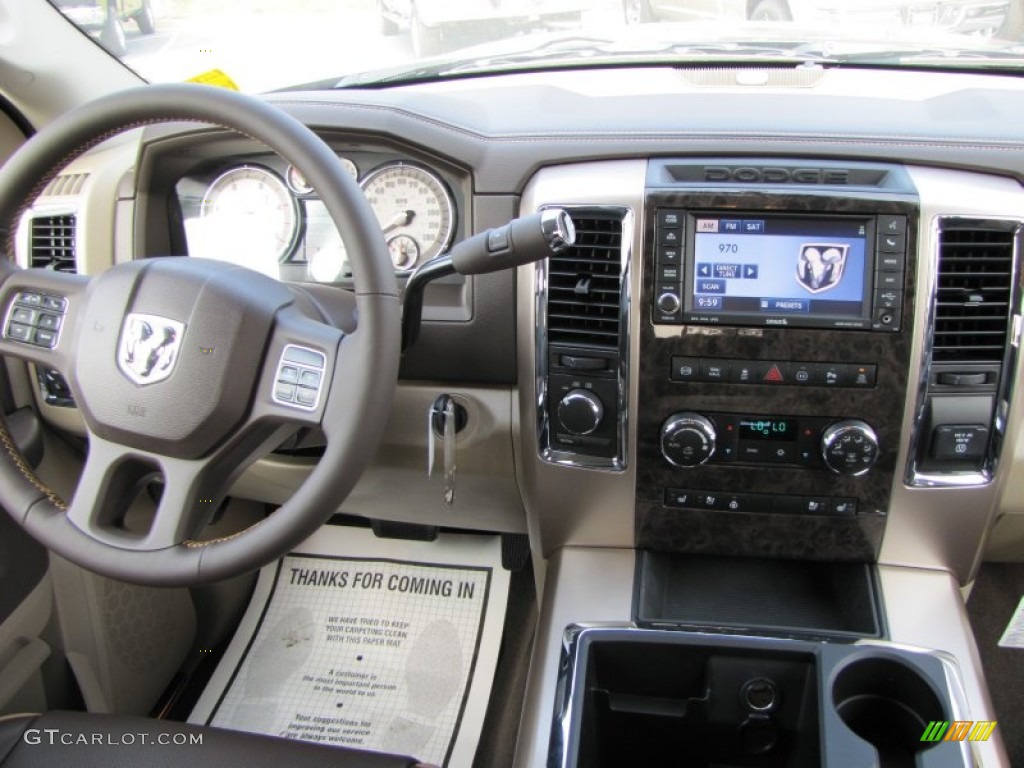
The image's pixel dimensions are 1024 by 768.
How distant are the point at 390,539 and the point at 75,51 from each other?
1141mm

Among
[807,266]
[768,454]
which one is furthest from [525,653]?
[807,266]

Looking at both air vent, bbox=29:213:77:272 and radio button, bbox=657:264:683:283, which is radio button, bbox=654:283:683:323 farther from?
air vent, bbox=29:213:77:272

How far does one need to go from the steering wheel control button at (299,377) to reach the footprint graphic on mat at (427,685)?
93 cm

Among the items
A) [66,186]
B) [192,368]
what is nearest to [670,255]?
[192,368]

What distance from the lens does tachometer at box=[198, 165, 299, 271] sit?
1369 mm

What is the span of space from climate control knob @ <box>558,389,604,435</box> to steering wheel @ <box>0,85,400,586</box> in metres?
0.36

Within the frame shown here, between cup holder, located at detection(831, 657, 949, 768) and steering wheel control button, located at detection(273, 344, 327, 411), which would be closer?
steering wheel control button, located at detection(273, 344, 327, 411)

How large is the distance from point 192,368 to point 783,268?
2.42 feet

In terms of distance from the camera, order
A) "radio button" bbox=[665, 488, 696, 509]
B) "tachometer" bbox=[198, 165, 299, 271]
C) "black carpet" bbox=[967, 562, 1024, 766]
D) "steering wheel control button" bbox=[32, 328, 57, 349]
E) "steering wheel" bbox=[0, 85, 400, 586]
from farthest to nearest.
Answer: "black carpet" bbox=[967, 562, 1024, 766], "tachometer" bbox=[198, 165, 299, 271], "radio button" bbox=[665, 488, 696, 509], "steering wheel control button" bbox=[32, 328, 57, 349], "steering wheel" bbox=[0, 85, 400, 586]

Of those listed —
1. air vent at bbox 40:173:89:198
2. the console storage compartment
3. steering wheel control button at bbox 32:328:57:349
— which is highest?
air vent at bbox 40:173:89:198

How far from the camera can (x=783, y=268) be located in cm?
112

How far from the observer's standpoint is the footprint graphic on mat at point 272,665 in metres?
1.69

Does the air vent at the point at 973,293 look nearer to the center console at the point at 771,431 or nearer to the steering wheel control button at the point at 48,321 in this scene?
the center console at the point at 771,431

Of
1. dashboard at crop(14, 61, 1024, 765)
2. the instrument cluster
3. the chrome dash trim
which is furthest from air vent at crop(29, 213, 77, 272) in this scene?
the chrome dash trim
